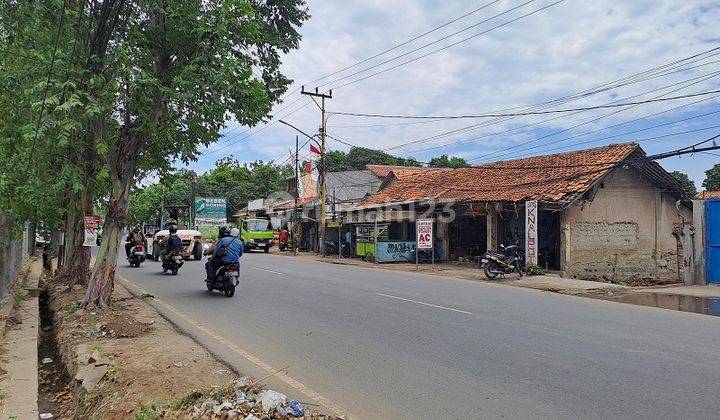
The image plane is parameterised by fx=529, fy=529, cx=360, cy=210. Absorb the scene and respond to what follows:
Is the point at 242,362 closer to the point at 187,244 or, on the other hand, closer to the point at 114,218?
the point at 114,218

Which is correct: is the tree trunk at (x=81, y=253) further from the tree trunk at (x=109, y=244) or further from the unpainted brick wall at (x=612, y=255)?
the unpainted brick wall at (x=612, y=255)

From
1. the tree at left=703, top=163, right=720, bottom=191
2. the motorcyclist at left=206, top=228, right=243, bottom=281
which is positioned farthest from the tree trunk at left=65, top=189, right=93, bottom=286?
the tree at left=703, top=163, right=720, bottom=191

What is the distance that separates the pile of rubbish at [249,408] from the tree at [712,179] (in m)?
51.7

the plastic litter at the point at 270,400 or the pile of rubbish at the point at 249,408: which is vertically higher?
the plastic litter at the point at 270,400

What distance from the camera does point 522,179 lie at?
77.6 ft

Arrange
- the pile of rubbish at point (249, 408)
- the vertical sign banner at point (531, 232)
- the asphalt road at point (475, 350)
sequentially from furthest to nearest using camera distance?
1. the vertical sign banner at point (531, 232)
2. the asphalt road at point (475, 350)
3. the pile of rubbish at point (249, 408)

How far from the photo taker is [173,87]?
888 centimetres

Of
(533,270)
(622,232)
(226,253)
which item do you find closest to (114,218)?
→ (226,253)

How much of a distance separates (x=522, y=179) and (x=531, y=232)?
499 cm

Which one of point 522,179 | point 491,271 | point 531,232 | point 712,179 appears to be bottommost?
point 491,271

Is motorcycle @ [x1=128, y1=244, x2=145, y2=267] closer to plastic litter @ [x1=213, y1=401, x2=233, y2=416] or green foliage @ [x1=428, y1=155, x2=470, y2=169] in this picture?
plastic litter @ [x1=213, y1=401, x2=233, y2=416]

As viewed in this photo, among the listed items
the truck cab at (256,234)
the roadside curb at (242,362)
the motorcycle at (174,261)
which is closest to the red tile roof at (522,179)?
the truck cab at (256,234)

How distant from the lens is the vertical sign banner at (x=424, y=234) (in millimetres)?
21219

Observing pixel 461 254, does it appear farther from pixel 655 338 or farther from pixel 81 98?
pixel 81 98
